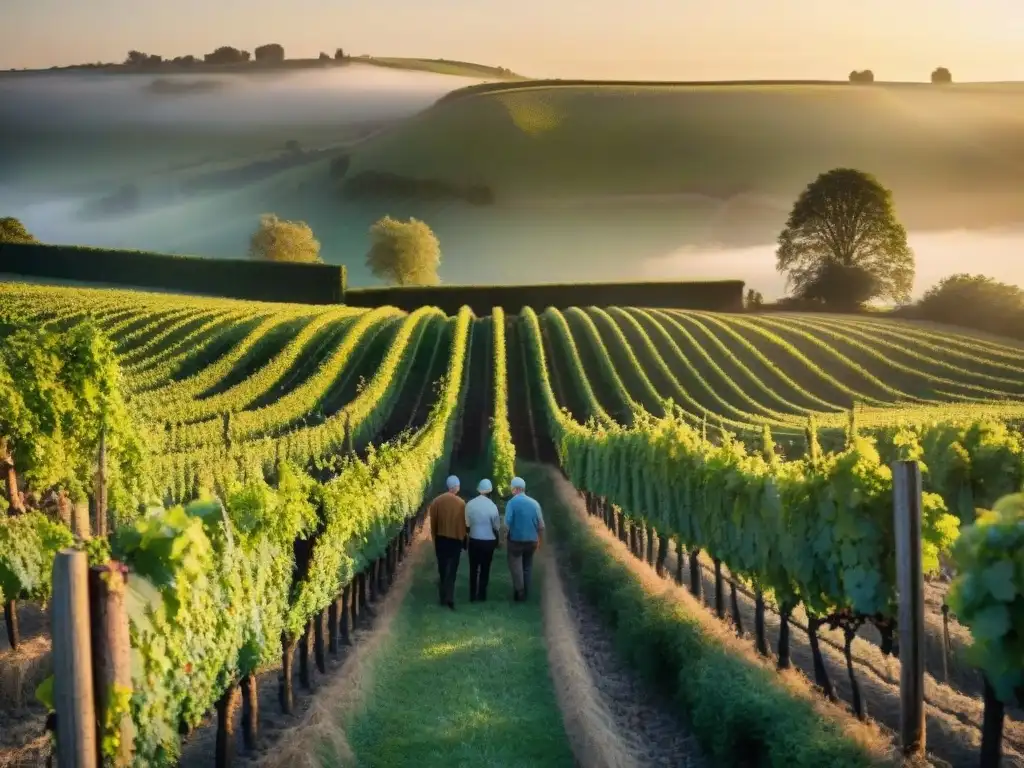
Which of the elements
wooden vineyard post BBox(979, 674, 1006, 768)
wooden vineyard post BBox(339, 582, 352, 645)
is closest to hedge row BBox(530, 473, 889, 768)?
wooden vineyard post BBox(979, 674, 1006, 768)

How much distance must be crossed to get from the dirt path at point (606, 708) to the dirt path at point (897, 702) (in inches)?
67.8

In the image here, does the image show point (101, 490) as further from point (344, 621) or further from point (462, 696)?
point (462, 696)

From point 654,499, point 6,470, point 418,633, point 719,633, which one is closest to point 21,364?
point 6,470

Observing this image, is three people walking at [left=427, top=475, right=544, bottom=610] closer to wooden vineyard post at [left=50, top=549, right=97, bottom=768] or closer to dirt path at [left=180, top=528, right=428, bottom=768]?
dirt path at [left=180, top=528, right=428, bottom=768]

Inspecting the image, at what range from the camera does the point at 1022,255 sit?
71.4 metres

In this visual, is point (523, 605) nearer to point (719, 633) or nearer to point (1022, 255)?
point (719, 633)

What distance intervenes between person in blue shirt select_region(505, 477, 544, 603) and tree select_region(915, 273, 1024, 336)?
51.1 meters

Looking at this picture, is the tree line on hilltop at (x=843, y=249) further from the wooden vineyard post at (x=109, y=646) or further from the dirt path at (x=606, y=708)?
the wooden vineyard post at (x=109, y=646)

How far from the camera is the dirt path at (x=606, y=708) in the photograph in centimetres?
991

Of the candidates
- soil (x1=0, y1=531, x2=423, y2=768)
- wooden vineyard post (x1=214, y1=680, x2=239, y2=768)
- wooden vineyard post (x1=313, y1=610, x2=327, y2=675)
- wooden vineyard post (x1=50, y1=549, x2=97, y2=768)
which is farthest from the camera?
wooden vineyard post (x1=313, y1=610, x2=327, y2=675)

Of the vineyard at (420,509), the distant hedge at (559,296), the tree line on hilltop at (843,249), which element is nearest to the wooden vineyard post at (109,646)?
the vineyard at (420,509)

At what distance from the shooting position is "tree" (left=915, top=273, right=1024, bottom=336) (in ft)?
209

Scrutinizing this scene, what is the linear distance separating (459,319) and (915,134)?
78.1 metres

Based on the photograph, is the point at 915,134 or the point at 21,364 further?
the point at 915,134
